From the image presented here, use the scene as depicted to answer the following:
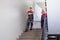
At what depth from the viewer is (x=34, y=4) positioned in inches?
396

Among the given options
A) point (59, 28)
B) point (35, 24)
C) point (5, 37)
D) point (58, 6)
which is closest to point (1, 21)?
point (5, 37)

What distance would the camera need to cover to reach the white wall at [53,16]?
6169 mm

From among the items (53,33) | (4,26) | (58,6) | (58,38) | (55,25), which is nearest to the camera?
(4,26)

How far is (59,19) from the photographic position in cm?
716

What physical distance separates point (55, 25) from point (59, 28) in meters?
0.48

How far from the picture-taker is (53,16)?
22.8ft

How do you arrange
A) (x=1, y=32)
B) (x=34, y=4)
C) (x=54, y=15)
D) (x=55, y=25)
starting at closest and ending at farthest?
(x=1, y=32)
(x=54, y=15)
(x=55, y=25)
(x=34, y=4)

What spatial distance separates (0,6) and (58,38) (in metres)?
6.04

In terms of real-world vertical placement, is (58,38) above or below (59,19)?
below

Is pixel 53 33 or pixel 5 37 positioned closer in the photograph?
pixel 5 37

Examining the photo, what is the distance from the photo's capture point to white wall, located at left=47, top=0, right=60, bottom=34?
6169mm

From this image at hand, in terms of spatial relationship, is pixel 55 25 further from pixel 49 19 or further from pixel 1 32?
pixel 1 32

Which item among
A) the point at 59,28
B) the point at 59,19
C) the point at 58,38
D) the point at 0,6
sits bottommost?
the point at 58,38

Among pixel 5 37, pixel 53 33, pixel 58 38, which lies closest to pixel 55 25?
pixel 53 33
